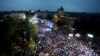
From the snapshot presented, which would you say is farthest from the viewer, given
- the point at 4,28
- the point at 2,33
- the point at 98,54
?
the point at 98,54

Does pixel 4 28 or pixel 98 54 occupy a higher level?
pixel 4 28

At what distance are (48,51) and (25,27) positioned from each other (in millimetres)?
7078

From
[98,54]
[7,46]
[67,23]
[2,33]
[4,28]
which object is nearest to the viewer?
[7,46]

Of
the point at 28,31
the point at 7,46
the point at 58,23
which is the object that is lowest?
the point at 58,23

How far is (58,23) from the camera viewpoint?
9294 centimetres

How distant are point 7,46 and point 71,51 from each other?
14331 millimetres

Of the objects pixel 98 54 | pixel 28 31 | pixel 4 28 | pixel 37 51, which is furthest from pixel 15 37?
pixel 98 54

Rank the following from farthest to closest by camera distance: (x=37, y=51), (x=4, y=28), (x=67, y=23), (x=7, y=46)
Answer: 1. (x=67, y=23)
2. (x=37, y=51)
3. (x=4, y=28)
4. (x=7, y=46)

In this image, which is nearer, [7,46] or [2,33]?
[7,46]

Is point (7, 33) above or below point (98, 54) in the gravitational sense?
above

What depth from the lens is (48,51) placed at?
3678 centimetres

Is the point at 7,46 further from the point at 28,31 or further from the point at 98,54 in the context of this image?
the point at 98,54

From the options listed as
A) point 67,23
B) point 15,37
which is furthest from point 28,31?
point 67,23

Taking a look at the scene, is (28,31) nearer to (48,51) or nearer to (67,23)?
(48,51)
